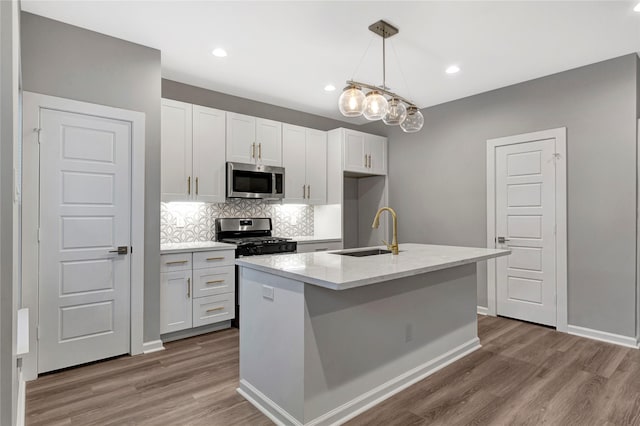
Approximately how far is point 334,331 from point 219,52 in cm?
270

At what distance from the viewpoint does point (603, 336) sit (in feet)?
11.5

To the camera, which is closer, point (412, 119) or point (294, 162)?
point (412, 119)

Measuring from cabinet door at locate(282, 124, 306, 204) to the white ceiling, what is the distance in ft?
2.44

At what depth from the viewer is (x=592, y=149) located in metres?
3.57

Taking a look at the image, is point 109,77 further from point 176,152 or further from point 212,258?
point 212,258

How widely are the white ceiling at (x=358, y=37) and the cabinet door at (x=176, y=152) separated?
43 centimetres

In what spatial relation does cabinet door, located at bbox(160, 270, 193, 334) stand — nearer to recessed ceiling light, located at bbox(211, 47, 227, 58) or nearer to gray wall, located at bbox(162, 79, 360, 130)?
gray wall, located at bbox(162, 79, 360, 130)

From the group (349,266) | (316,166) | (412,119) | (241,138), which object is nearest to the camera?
(349,266)

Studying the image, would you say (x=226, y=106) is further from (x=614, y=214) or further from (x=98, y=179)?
(x=614, y=214)

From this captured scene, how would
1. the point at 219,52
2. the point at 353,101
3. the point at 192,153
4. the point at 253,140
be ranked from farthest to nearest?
the point at 253,140 → the point at 192,153 → the point at 219,52 → the point at 353,101

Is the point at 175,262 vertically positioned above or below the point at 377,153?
below

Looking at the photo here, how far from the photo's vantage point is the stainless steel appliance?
396 cm

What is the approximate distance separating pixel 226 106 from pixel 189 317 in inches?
99.9

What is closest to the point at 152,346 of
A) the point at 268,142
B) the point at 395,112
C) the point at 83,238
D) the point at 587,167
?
the point at 83,238
